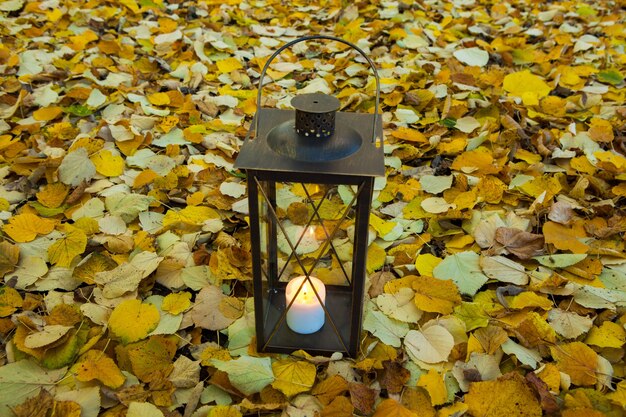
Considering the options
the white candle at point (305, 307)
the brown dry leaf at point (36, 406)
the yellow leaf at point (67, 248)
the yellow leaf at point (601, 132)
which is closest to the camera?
the brown dry leaf at point (36, 406)

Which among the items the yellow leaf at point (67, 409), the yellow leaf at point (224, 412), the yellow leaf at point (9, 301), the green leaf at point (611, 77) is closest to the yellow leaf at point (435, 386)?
the yellow leaf at point (224, 412)

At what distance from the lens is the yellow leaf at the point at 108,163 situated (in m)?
1.45

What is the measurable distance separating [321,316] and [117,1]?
2077 millimetres

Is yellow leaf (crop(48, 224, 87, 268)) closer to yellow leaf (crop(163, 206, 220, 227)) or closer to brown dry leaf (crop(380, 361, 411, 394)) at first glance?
yellow leaf (crop(163, 206, 220, 227))

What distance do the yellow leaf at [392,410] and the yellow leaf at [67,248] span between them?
2.41ft

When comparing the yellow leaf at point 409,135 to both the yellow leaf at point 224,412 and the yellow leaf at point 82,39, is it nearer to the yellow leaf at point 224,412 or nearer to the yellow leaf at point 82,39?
the yellow leaf at point 224,412

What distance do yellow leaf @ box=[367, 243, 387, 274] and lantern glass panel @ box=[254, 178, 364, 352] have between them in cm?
6

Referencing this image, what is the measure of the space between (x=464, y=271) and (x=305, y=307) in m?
0.39

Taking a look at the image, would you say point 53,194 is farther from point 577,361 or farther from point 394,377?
point 577,361

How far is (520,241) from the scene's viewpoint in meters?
1.23

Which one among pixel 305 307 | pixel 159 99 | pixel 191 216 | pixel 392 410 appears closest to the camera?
pixel 392 410

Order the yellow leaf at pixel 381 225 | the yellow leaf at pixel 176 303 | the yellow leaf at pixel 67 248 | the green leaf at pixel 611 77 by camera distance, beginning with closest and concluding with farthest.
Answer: the yellow leaf at pixel 176 303 → the yellow leaf at pixel 67 248 → the yellow leaf at pixel 381 225 → the green leaf at pixel 611 77

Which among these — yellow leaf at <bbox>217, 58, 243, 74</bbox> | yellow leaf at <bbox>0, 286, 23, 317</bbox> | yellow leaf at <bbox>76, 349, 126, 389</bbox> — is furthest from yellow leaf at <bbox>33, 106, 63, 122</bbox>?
yellow leaf at <bbox>76, 349, 126, 389</bbox>

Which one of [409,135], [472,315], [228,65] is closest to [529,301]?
[472,315]
